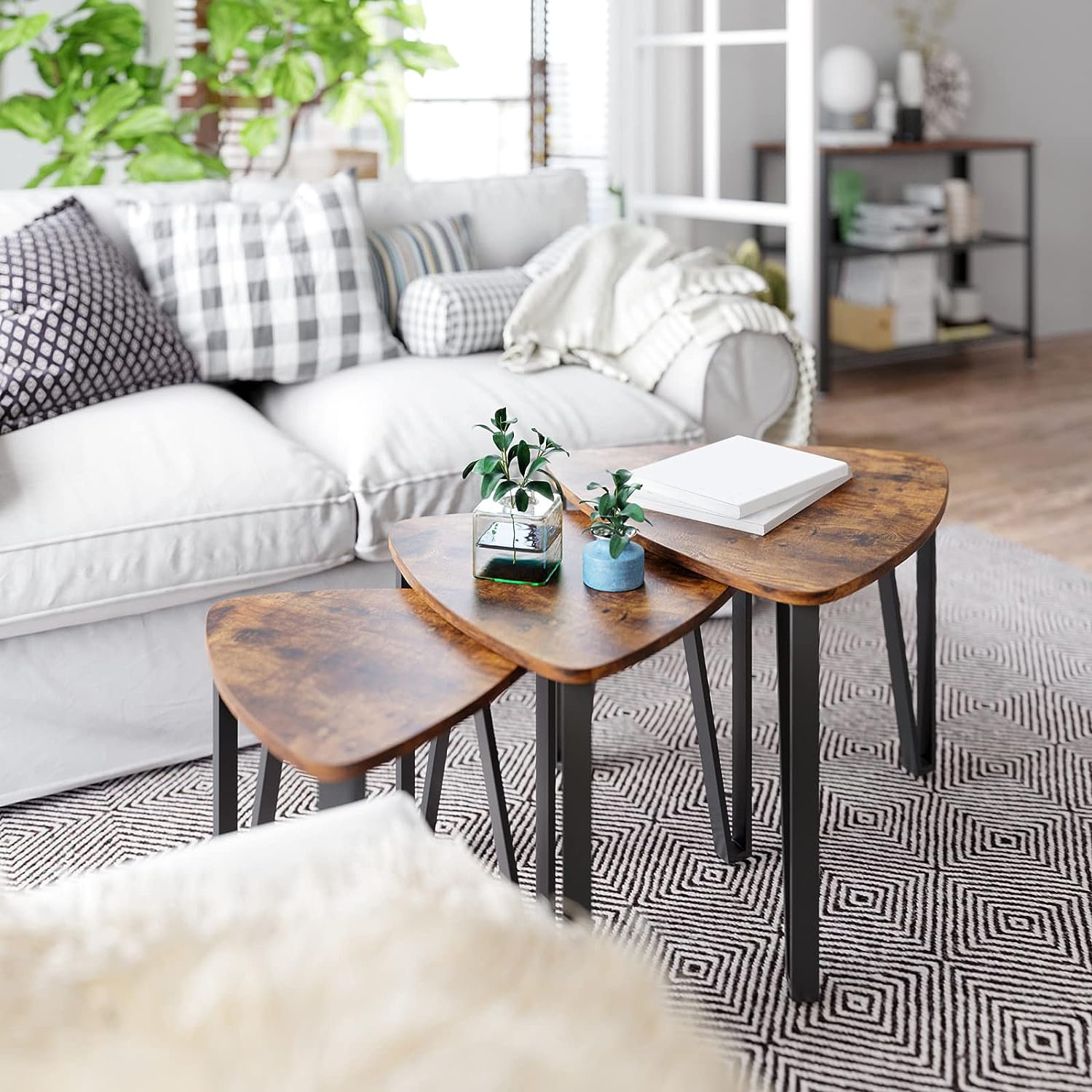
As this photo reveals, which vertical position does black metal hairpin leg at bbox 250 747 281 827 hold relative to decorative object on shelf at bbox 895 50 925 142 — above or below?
below

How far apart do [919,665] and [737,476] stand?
464 millimetres

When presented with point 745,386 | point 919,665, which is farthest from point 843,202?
point 919,665

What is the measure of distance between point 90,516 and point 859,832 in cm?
117

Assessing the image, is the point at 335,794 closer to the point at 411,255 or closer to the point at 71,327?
the point at 71,327

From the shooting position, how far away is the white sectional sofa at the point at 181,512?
1.83 m

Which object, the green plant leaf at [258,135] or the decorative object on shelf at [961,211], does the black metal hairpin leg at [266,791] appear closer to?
the green plant leaf at [258,135]

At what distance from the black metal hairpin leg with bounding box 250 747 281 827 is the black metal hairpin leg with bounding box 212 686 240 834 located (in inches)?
1.0

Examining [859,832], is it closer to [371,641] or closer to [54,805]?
[371,641]

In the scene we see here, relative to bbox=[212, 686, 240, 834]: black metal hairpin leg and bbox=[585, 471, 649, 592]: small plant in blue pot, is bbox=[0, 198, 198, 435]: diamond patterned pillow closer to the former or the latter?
bbox=[212, 686, 240, 834]: black metal hairpin leg

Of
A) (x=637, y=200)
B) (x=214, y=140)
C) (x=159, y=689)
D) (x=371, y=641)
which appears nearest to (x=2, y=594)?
(x=159, y=689)

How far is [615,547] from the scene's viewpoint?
1.41 meters

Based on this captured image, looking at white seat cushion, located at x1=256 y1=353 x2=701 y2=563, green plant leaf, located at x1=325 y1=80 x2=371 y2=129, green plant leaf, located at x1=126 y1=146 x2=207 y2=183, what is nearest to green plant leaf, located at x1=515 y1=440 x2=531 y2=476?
white seat cushion, located at x1=256 y1=353 x2=701 y2=563

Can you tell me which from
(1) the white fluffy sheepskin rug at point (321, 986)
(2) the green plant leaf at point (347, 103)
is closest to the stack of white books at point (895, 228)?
(2) the green plant leaf at point (347, 103)

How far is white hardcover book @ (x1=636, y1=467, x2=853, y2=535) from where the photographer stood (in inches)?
60.5
